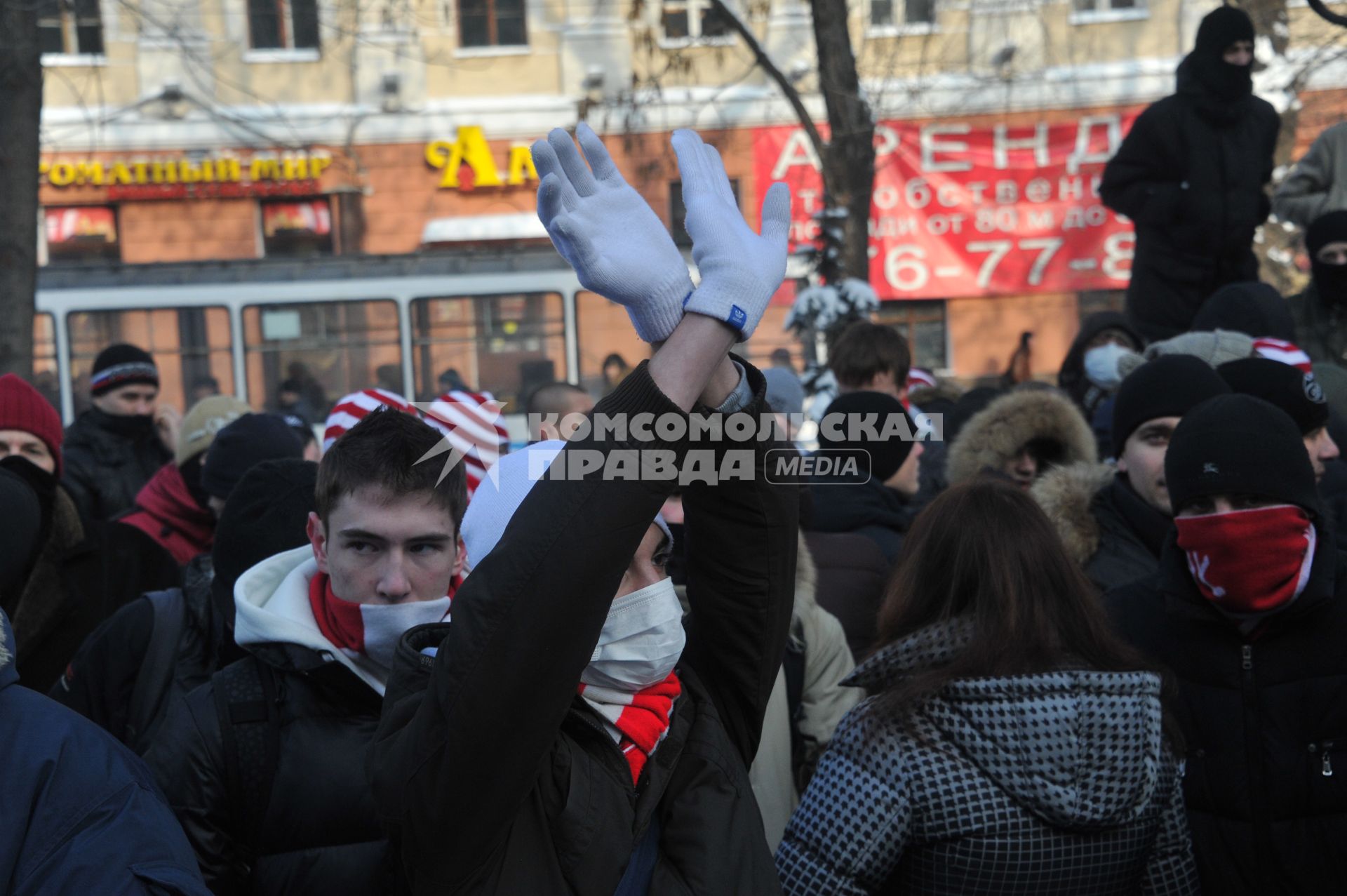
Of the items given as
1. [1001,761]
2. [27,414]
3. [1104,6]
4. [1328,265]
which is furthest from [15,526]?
[1104,6]

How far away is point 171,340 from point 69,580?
12.3 meters

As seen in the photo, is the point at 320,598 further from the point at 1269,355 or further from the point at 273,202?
the point at 273,202

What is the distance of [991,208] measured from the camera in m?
20.2

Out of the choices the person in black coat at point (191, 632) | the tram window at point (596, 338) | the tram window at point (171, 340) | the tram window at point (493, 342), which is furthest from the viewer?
the tram window at point (596, 338)

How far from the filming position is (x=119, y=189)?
846 inches

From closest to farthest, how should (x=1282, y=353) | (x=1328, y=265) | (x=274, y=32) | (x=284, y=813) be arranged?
(x=284, y=813)
(x=1282, y=353)
(x=1328, y=265)
(x=274, y=32)

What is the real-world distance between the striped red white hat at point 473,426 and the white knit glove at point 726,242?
2390 mm

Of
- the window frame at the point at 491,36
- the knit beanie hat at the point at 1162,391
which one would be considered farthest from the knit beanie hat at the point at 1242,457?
the window frame at the point at 491,36

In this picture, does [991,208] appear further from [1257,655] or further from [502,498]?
[502,498]

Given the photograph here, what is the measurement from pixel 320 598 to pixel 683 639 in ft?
3.07

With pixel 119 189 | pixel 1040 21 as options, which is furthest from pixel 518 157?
pixel 1040 21

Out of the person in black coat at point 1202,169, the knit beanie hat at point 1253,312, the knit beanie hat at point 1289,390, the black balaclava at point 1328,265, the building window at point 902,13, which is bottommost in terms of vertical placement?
the knit beanie hat at point 1289,390

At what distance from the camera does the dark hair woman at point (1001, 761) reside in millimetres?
2359

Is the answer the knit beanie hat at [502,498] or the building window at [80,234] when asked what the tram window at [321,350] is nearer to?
the building window at [80,234]
